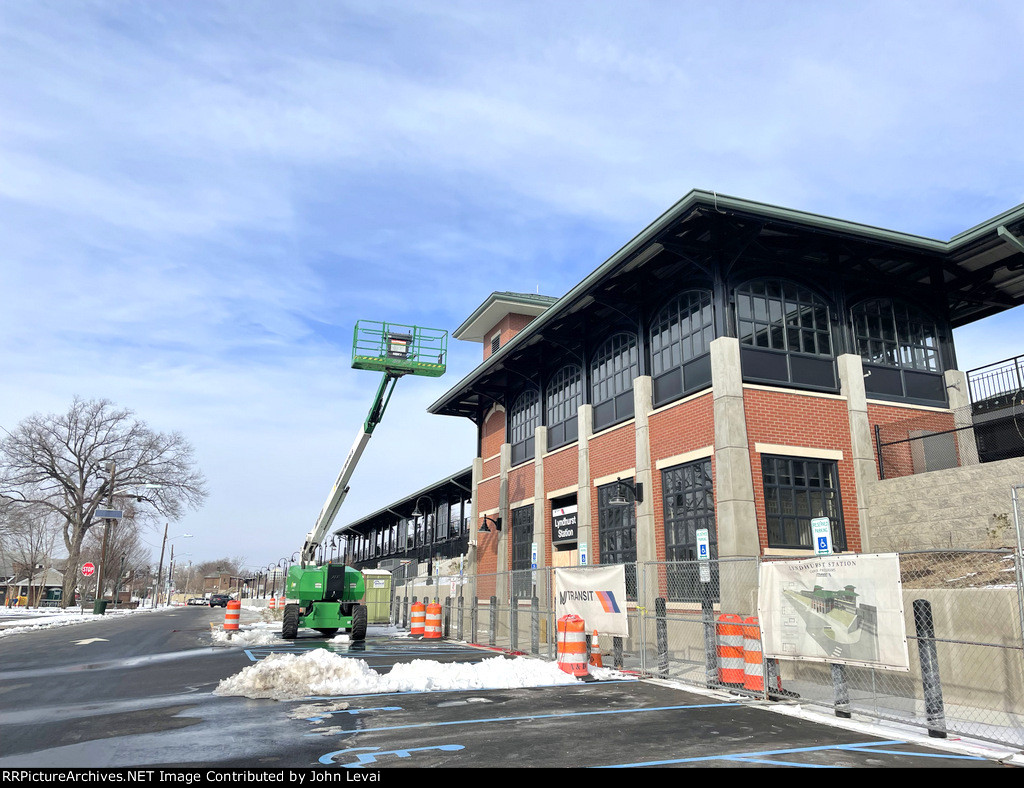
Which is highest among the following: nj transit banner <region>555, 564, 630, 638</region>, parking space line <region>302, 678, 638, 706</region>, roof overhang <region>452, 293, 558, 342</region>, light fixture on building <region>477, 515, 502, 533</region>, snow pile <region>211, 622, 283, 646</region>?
roof overhang <region>452, 293, 558, 342</region>

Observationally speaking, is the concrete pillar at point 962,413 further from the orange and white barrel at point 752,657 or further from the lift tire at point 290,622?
the lift tire at point 290,622

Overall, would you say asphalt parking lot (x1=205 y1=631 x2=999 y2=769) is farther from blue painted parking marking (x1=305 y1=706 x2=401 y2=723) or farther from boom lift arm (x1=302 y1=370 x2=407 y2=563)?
boom lift arm (x1=302 y1=370 x2=407 y2=563)

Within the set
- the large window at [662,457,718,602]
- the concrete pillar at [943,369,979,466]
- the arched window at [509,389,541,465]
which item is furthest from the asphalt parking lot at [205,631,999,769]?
the arched window at [509,389,541,465]

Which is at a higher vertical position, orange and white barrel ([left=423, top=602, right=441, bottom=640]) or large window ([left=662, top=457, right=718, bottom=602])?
large window ([left=662, top=457, right=718, bottom=602])

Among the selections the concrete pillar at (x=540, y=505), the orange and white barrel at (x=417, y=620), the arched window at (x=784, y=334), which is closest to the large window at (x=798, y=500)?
the arched window at (x=784, y=334)

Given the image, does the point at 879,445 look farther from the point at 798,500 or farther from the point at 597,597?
the point at 597,597

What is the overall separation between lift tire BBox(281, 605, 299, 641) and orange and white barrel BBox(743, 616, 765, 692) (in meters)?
14.9

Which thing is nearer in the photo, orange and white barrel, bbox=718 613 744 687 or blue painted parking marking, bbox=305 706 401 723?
blue painted parking marking, bbox=305 706 401 723

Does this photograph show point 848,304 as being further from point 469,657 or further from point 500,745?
point 500,745

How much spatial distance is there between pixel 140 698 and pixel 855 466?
1557 cm

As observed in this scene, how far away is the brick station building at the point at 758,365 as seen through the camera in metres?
16.6

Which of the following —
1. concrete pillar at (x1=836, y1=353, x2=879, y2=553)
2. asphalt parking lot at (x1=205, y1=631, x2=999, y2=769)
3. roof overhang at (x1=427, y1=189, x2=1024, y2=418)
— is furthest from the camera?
concrete pillar at (x1=836, y1=353, x2=879, y2=553)

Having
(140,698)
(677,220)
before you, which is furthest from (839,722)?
(677,220)

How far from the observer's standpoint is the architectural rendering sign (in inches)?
340
